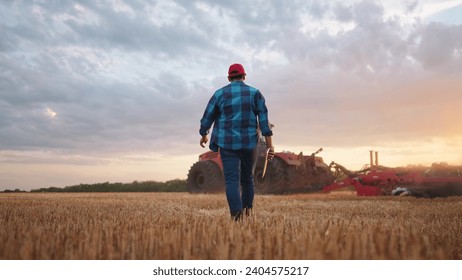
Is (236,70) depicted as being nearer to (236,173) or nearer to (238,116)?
(238,116)

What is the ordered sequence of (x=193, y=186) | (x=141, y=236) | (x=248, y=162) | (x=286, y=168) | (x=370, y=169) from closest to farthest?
(x=141, y=236)
(x=248, y=162)
(x=370, y=169)
(x=286, y=168)
(x=193, y=186)

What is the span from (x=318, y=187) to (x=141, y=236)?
12883 millimetres

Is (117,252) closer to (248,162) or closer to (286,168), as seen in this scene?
(248,162)

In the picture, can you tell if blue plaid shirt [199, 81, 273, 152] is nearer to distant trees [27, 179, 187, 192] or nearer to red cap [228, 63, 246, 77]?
red cap [228, 63, 246, 77]

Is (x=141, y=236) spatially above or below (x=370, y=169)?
below

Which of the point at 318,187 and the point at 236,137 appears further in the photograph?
the point at 318,187

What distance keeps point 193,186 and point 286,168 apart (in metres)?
4.13

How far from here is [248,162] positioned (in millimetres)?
4629

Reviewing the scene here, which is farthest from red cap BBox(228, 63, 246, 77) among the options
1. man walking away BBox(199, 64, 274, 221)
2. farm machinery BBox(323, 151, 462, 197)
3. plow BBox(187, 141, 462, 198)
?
farm machinery BBox(323, 151, 462, 197)

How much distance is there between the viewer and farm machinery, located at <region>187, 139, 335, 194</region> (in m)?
14.0

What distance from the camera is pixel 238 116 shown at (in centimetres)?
441

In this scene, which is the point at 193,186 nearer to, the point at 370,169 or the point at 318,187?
the point at 318,187
